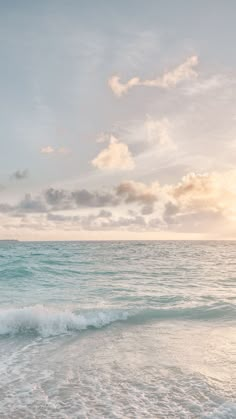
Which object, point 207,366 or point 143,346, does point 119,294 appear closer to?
point 143,346

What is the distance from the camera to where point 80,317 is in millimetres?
13227

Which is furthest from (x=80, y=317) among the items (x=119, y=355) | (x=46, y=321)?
(x=119, y=355)

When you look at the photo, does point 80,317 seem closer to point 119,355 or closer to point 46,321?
point 46,321

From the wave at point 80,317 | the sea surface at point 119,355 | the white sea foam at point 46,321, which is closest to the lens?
the sea surface at point 119,355

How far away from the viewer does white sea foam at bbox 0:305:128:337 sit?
1223cm

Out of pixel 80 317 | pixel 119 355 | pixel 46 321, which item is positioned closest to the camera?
pixel 119 355

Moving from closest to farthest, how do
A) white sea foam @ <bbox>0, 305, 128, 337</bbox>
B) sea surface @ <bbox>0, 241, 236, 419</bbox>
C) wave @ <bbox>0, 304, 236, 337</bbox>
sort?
sea surface @ <bbox>0, 241, 236, 419</bbox>
white sea foam @ <bbox>0, 305, 128, 337</bbox>
wave @ <bbox>0, 304, 236, 337</bbox>

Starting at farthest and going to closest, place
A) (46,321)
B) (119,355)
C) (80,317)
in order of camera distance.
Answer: (80,317), (46,321), (119,355)

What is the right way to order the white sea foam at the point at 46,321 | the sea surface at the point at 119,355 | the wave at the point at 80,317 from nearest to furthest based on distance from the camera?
the sea surface at the point at 119,355 < the white sea foam at the point at 46,321 < the wave at the point at 80,317

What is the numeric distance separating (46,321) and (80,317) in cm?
120

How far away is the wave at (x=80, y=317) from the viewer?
12.4 m

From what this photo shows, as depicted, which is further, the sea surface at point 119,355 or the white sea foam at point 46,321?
the white sea foam at point 46,321

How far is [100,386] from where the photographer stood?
7.29 metres

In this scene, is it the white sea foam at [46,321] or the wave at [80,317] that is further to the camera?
the wave at [80,317]
